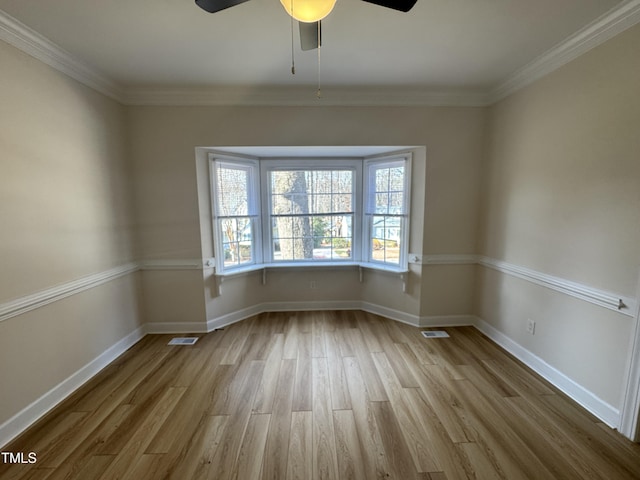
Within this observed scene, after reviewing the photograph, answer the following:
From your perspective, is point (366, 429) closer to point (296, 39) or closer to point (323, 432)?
point (323, 432)

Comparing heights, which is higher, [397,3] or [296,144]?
[397,3]

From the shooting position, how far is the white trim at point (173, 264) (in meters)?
3.10

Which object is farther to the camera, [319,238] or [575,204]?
[319,238]

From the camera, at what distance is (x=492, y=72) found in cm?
254

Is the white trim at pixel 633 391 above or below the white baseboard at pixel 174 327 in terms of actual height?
above

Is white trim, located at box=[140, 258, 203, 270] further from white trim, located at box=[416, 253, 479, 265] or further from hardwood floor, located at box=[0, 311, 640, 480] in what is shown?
white trim, located at box=[416, 253, 479, 265]

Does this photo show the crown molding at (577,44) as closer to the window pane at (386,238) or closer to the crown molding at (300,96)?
the crown molding at (300,96)

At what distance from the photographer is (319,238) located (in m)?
3.85

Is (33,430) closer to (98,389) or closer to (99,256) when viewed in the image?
(98,389)

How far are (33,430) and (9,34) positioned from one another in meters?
2.61

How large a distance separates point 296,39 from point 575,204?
8.00 ft

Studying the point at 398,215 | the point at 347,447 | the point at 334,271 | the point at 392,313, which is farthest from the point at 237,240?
the point at 347,447

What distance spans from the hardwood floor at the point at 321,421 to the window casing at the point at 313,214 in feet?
4.18

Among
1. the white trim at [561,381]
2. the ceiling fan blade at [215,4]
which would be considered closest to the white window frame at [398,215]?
the white trim at [561,381]
